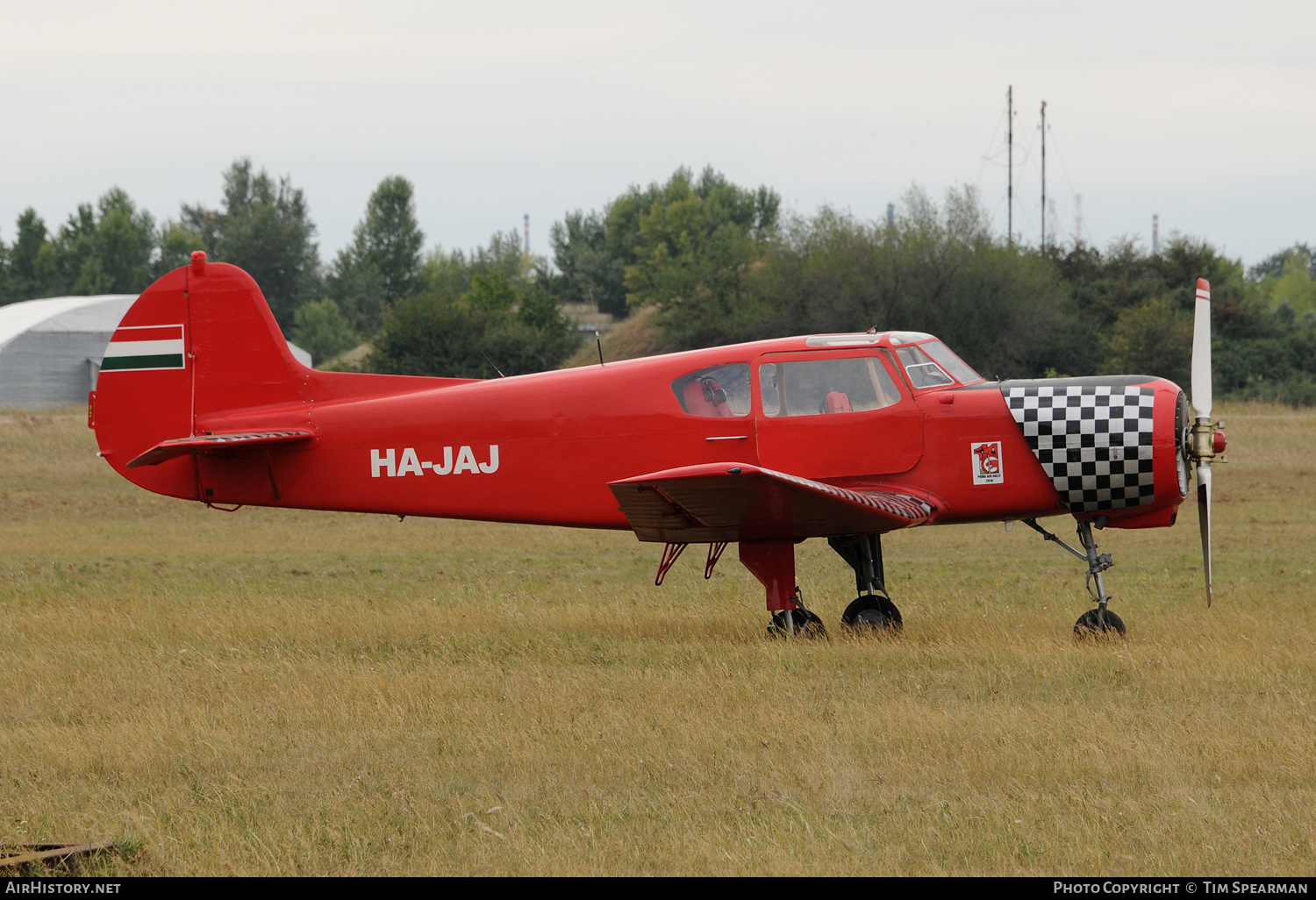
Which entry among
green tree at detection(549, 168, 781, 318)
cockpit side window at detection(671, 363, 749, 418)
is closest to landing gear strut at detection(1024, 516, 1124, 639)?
cockpit side window at detection(671, 363, 749, 418)

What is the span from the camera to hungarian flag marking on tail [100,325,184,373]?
39.2 ft

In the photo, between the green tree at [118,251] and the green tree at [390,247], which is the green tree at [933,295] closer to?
the green tree at [390,247]

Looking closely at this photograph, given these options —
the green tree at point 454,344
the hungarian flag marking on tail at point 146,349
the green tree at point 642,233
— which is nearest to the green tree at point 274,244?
the green tree at point 642,233

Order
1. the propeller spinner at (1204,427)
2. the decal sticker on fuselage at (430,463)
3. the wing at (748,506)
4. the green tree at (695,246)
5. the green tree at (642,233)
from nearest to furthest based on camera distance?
the wing at (748,506)
the propeller spinner at (1204,427)
the decal sticker on fuselage at (430,463)
the green tree at (695,246)
the green tree at (642,233)

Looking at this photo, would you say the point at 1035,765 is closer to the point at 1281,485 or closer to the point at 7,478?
the point at 1281,485

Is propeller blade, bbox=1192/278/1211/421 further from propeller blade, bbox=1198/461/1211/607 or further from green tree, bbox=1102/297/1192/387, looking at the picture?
green tree, bbox=1102/297/1192/387

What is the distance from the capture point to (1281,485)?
2505 centimetres

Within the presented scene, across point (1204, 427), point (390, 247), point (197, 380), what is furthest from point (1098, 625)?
point (390, 247)

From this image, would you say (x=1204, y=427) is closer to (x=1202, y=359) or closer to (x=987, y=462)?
(x=1202, y=359)

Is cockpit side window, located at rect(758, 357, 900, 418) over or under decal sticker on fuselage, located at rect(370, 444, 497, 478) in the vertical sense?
over

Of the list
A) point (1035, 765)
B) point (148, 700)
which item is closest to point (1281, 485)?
point (1035, 765)

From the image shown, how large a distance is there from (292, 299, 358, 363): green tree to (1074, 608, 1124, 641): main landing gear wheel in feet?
292

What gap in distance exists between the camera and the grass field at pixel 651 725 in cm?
552
